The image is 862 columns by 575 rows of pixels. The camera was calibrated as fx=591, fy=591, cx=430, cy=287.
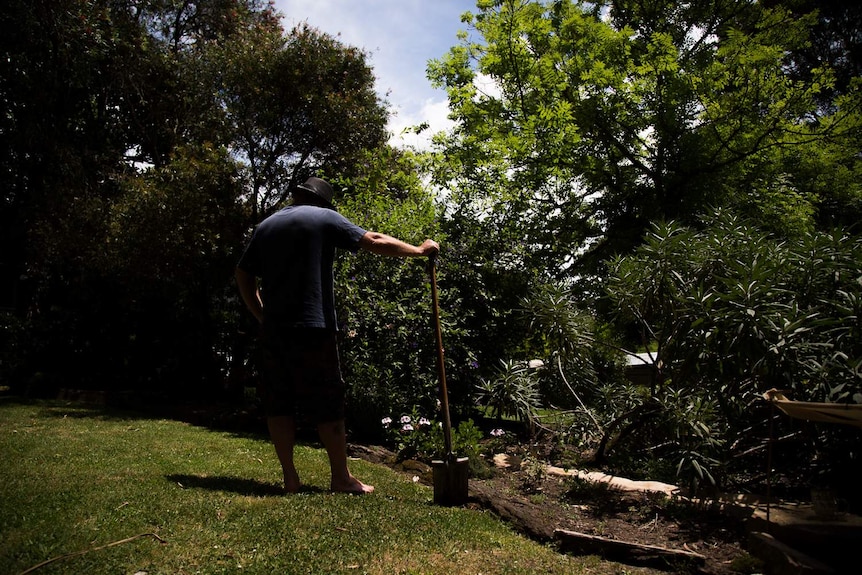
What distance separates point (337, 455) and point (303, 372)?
56cm

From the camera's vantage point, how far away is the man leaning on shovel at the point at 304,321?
3.60 meters

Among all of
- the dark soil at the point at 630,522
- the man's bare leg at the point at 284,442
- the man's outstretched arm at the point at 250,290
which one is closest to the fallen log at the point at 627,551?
the dark soil at the point at 630,522

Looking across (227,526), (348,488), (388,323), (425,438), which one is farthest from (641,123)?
(227,526)

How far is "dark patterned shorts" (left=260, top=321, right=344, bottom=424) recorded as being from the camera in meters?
3.63

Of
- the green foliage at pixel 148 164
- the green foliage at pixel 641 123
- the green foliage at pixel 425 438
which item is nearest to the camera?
the green foliage at pixel 425 438

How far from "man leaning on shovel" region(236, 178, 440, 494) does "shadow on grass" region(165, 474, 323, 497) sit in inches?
5.1

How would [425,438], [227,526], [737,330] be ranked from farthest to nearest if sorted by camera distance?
1. [425,438]
2. [737,330]
3. [227,526]

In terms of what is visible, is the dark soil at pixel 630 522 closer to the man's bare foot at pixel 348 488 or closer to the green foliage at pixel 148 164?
the man's bare foot at pixel 348 488

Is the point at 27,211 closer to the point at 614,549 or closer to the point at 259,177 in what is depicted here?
the point at 259,177

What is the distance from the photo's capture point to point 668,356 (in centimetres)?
448

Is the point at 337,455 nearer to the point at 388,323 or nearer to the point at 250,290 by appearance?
the point at 250,290

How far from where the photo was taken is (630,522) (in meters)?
3.70

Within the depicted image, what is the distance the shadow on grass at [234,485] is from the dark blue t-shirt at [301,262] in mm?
1039

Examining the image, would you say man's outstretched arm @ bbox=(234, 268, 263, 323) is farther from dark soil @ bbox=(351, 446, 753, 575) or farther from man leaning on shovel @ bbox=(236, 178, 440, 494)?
dark soil @ bbox=(351, 446, 753, 575)
